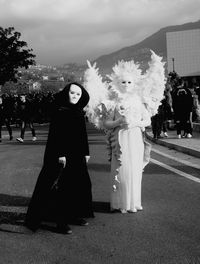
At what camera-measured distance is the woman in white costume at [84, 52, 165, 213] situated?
21.7 feet

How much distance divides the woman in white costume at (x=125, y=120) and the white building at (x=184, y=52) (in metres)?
90.7

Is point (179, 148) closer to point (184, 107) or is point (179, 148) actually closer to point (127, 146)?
point (184, 107)

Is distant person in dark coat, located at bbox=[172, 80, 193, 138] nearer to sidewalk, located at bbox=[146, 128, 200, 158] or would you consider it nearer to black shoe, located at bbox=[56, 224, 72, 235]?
sidewalk, located at bbox=[146, 128, 200, 158]

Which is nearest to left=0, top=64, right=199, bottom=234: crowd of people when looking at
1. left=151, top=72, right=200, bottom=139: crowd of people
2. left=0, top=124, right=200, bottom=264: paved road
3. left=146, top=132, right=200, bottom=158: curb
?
left=0, top=124, right=200, bottom=264: paved road

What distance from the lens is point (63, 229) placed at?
19.3ft

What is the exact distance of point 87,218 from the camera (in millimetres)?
6484

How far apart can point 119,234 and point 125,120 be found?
1502 mm

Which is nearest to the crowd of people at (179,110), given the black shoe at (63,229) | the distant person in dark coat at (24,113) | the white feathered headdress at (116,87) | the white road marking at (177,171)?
the white road marking at (177,171)

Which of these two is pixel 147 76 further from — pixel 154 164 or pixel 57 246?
A: pixel 154 164

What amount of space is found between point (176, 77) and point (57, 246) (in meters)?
16.7

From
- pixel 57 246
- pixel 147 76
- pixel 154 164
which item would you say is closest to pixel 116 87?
pixel 147 76

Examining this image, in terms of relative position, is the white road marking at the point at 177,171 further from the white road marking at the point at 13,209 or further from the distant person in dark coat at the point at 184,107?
the distant person in dark coat at the point at 184,107

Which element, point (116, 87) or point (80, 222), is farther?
point (116, 87)

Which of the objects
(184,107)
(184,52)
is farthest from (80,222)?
(184,52)
